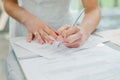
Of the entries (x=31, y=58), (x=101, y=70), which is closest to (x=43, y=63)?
(x=31, y=58)

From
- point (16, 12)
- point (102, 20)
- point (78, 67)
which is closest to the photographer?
point (78, 67)

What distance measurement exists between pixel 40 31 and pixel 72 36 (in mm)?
180

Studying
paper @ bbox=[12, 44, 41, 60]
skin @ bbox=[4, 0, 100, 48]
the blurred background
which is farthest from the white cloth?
paper @ bbox=[12, 44, 41, 60]

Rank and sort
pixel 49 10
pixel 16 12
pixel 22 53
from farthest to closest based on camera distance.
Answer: pixel 49 10
pixel 16 12
pixel 22 53

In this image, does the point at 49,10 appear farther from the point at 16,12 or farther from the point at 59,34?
the point at 59,34

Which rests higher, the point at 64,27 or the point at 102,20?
the point at 64,27

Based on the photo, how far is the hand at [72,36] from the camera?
0.84 metres

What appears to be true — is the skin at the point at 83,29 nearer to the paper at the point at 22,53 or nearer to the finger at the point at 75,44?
the finger at the point at 75,44

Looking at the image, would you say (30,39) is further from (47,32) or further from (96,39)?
(96,39)

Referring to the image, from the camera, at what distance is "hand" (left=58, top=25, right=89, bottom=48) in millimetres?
835

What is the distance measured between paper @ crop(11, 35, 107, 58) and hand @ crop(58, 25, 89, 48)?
0.9 inches

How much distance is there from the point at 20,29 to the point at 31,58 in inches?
19.9

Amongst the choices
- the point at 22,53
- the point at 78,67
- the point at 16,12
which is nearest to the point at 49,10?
the point at 16,12

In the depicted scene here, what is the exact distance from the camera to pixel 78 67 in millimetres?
694
